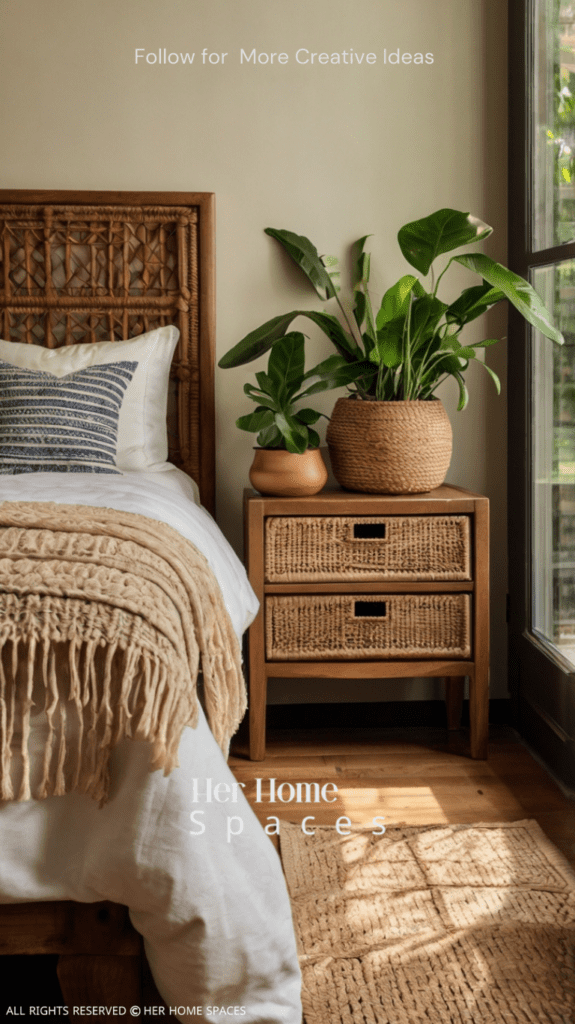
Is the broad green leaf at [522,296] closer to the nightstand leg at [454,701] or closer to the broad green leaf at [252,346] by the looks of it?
the broad green leaf at [252,346]

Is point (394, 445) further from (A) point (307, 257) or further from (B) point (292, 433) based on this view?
(A) point (307, 257)

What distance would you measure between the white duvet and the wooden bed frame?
1.47 metres

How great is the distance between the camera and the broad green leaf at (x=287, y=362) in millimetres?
2082

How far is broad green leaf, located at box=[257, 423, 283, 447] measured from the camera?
212 centimetres

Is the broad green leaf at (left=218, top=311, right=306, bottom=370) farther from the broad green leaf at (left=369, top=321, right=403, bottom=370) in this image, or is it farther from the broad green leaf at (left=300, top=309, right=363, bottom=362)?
the broad green leaf at (left=369, top=321, right=403, bottom=370)

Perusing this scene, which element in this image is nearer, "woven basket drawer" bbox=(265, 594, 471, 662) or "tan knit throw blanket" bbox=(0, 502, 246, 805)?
"tan knit throw blanket" bbox=(0, 502, 246, 805)

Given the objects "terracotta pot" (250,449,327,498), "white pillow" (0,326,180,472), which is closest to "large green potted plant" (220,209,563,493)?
"terracotta pot" (250,449,327,498)

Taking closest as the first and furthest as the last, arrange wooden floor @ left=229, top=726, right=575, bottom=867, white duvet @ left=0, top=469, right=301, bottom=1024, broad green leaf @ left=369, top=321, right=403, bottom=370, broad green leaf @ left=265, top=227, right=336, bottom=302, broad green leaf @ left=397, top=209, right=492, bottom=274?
white duvet @ left=0, top=469, right=301, bottom=1024 → wooden floor @ left=229, top=726, right=575, bottom=867 → broad green leaf @ left=397, top=209, right=492, bottom=274 → broad green leaf @ left=369, top=321, right=403, bottom=370 → broad green leaf @ left=265, top=227, right=336, bottom=302

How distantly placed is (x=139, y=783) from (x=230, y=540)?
4.99ft

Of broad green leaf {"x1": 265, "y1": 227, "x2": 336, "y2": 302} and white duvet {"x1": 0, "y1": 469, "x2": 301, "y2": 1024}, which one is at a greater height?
broad green leaf {"x1": 265, "y1": 227, "x2": 336, "y2": 302}

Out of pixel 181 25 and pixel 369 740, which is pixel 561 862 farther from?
pixel 181 25

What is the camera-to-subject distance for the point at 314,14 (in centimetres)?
230

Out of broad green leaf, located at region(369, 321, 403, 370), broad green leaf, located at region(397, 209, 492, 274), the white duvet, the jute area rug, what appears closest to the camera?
the white duvet

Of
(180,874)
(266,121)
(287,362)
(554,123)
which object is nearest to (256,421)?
(287,362)
